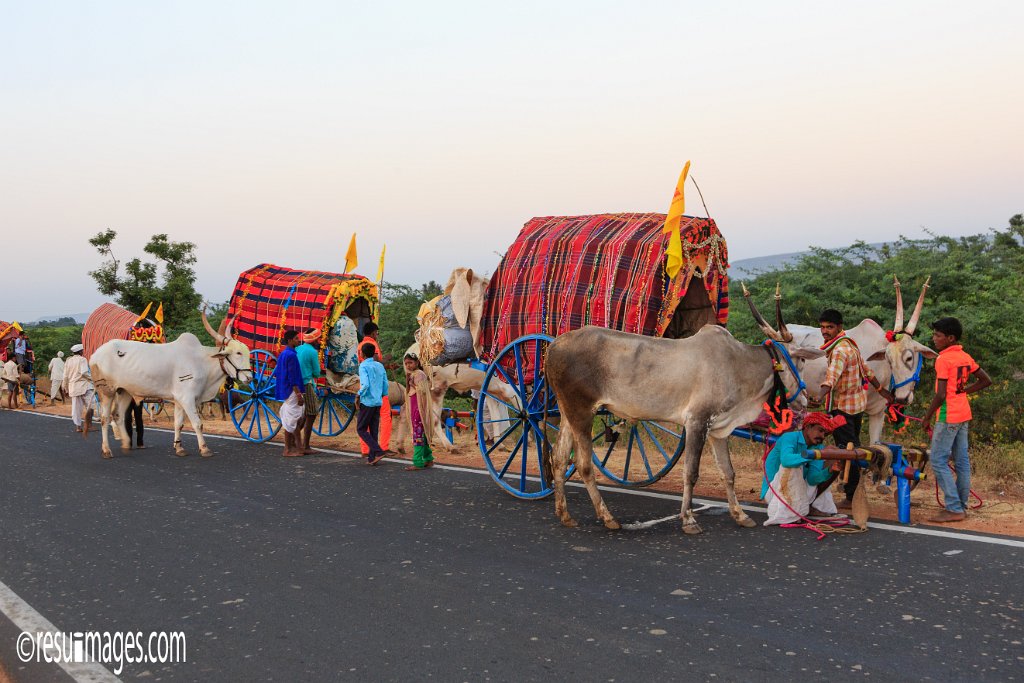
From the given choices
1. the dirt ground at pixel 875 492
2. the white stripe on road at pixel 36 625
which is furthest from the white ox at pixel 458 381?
the white stripe on road at pixel 36 625

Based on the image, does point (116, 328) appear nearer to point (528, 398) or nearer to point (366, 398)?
point (366, 398)

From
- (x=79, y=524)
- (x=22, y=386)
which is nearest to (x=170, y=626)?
(x=79, y=524)

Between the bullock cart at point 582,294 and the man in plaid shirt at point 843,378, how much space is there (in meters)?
1.40

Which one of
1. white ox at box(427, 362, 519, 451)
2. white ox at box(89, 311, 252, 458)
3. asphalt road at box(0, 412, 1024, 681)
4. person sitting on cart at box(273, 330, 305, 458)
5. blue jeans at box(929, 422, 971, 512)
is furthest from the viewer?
white ox at box(89, 311, 252, 458)

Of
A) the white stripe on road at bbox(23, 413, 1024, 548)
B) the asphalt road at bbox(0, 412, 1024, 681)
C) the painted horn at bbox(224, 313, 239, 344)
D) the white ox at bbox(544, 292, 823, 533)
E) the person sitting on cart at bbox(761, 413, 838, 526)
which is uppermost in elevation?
the painted horn at bbox(224, 313, 239, 344)

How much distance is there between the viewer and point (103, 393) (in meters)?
13.2

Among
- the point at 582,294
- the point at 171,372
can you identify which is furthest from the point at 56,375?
the point at 582,294

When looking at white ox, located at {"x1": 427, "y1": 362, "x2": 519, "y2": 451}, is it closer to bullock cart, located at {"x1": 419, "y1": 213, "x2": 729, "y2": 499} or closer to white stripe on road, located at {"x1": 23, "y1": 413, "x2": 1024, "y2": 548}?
white stripe on road, located at {"x1": 23, "y1": 413, "x2": 1024, "y2": 548}

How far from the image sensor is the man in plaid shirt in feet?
23.4

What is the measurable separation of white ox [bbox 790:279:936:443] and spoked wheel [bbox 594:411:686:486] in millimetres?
1378

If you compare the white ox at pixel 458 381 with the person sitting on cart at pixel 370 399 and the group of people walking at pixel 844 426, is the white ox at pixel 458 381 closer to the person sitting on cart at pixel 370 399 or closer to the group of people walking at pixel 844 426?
the person sitting on cart at pixel 370 399

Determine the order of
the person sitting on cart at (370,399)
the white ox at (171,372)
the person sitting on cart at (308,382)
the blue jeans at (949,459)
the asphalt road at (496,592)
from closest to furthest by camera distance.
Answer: the asphalt road at (496,592) → the blue jeans at (949,459) → the person sitting on cart at (370,399) → the person sitting on cart at (308,382) → the white ox at (171,372)

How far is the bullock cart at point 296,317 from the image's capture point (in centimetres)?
1312

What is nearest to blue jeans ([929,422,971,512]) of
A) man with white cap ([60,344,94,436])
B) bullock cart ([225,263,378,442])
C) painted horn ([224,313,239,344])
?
bullock cart ([225,263,378,442])
